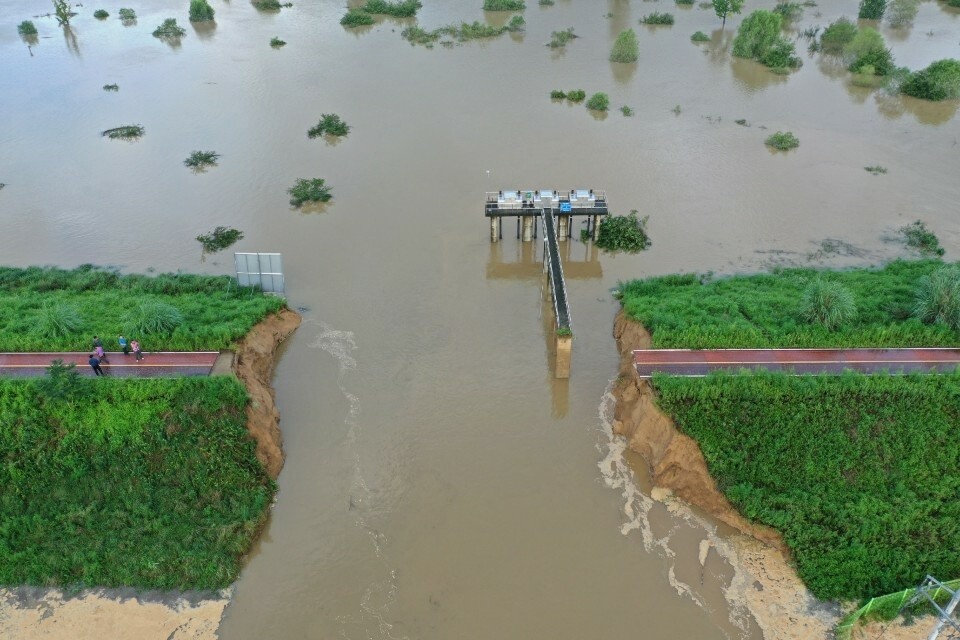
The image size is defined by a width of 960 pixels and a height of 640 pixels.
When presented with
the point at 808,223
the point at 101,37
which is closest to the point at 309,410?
the point at 808,223

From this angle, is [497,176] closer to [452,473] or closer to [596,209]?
[596,209]

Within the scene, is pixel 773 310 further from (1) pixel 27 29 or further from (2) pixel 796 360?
(1) pixel 27 29

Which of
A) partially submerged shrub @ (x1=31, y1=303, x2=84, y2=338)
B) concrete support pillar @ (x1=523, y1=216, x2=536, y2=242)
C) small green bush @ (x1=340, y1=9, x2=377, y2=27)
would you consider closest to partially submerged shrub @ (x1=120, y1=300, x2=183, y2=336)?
partially submerged shrub @ (x1=31, y1=303, x2=84, y2=338)

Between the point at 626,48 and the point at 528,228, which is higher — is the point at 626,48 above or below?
above

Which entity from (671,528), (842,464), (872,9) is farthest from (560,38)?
(671,528)

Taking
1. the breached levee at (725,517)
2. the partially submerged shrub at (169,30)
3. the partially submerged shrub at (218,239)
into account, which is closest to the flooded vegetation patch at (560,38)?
the partially submerged shrub at (169,30)

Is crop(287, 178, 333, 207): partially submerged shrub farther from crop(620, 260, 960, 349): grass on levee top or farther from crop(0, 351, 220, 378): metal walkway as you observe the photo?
crop(620, 260, 960, 349): grass on levee top
